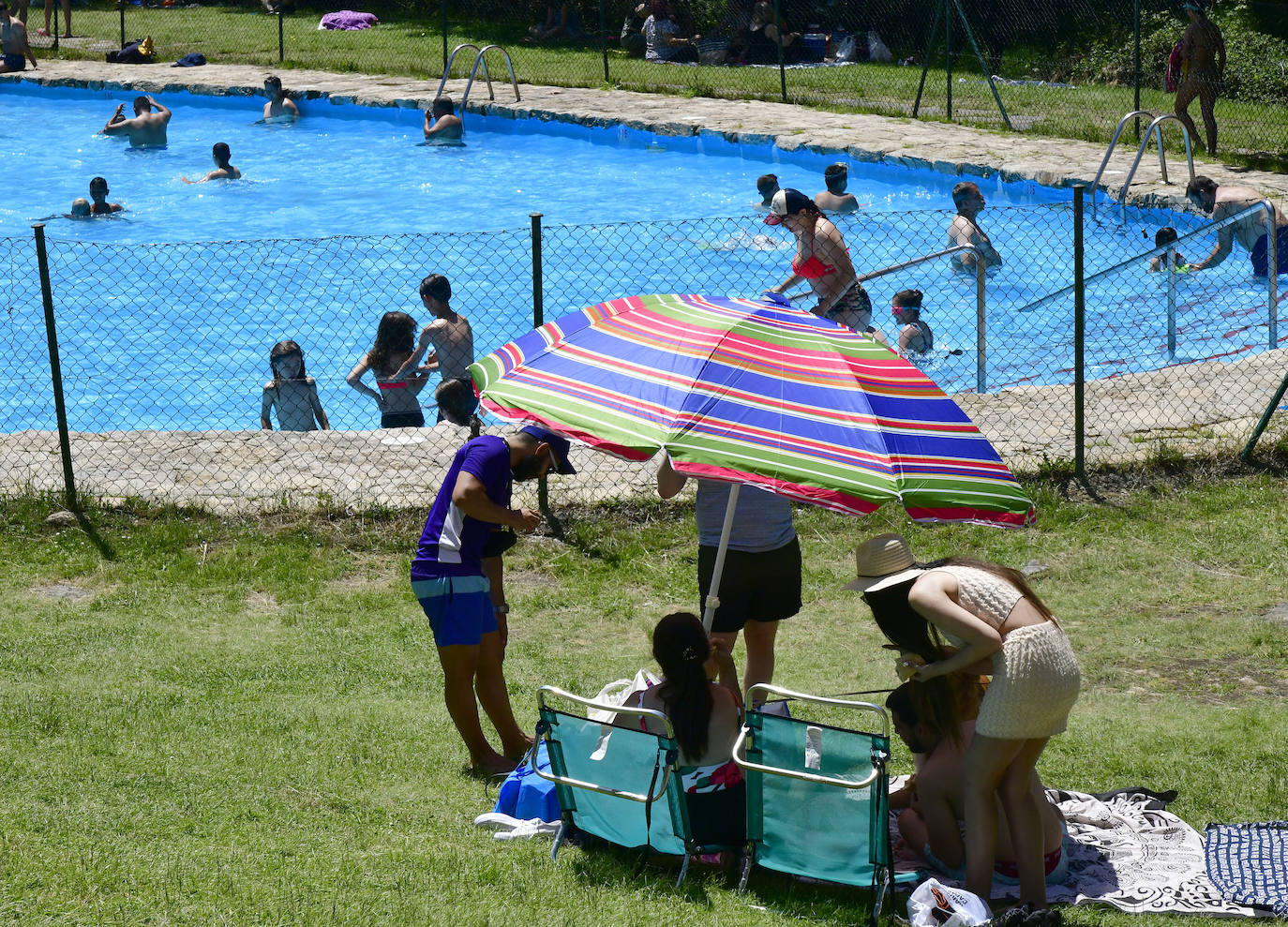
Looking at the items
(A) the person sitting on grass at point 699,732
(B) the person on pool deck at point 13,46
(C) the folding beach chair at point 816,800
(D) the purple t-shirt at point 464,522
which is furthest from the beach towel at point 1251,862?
(B) the person on pool deck at point 13,46

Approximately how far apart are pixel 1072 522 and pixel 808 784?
442 cm

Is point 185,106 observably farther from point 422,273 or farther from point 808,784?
point 808,784

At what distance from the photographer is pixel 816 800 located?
4.54m

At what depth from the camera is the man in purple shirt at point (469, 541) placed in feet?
17.5

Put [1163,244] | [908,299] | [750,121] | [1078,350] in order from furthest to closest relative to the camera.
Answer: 1. [750,121]
2. [1163,244]
3. [908,299]
4. [1078,350]

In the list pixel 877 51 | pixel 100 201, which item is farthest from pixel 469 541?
pixel 877 51

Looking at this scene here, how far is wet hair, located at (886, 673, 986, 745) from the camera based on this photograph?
188 inches

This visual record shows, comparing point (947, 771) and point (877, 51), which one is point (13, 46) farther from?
point (947, 771)

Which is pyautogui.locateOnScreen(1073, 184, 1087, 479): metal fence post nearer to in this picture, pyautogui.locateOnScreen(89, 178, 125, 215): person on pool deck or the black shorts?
the black shorts

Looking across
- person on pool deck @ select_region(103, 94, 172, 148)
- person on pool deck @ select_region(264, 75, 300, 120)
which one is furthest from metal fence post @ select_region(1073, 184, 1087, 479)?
person on pool deck @ select_region(103, 94, 172, 148)

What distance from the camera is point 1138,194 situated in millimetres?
15578

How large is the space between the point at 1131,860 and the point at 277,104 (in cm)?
2051

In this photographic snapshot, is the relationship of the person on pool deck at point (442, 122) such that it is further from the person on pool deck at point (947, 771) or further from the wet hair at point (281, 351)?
the person on pool deck at point (947, 771)

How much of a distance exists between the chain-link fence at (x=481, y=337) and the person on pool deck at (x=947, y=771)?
408 cm
